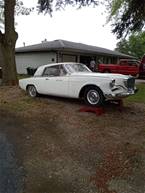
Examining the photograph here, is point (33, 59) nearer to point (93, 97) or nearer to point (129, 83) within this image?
point (93, 97)

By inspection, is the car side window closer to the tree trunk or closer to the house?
the tree trunk

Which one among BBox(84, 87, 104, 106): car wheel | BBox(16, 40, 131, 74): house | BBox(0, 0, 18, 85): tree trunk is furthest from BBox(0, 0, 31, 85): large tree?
BBox(16, 40, 131, 74): house

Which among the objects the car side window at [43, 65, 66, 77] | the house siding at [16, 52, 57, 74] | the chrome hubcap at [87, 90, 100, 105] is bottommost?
the chrome hubcap at [87, 90, 100, 105]

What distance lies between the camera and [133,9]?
881 inches

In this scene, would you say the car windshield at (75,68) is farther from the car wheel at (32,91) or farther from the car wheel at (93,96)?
the car wheel at (32,91)

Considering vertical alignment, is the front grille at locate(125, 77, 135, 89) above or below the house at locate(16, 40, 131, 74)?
below

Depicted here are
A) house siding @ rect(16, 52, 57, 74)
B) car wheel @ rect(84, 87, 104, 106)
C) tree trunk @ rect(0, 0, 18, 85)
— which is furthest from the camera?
house siding @ rect(16, 52, 57, 74)

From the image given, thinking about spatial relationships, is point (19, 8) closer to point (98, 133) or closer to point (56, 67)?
point (56, 67)

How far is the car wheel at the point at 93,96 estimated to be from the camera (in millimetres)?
9609

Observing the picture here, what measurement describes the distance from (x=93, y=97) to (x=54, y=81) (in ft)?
6.21

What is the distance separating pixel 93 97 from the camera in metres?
9.82

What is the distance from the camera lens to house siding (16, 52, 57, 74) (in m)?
29.5

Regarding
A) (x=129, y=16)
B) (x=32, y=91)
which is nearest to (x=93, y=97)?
(x=32, y=91)

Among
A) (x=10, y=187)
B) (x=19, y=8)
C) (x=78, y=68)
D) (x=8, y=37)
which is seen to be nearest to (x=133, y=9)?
(x=19, y=8)
